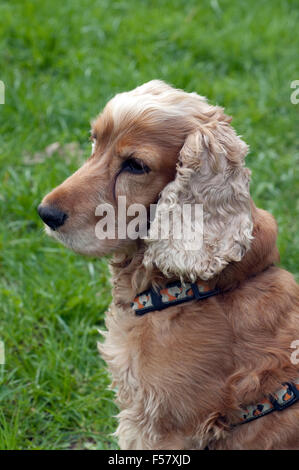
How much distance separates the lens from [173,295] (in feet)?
8.92

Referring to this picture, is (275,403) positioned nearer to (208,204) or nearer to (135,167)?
(208,204)

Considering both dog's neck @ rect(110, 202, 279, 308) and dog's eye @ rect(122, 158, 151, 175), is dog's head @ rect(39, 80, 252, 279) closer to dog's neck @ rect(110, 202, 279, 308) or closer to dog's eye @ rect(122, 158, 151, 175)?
dog's eye @ rect(122, 158, 151, 175)

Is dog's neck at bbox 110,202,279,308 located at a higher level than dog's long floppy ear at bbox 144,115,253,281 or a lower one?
lower

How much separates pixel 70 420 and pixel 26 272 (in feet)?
3.80

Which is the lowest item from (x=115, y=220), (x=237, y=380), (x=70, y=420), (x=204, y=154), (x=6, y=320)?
(x=70, y=420)

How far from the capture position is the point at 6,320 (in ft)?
12.6

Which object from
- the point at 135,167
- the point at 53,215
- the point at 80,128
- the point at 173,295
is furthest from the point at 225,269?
the point at 80,128

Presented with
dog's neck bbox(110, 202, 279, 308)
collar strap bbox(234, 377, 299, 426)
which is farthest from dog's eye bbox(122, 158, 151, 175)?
collar strap bbox(234, 377, 299, 426)

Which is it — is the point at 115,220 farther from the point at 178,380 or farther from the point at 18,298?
the point at 18,298

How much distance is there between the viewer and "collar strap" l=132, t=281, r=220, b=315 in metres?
2.68

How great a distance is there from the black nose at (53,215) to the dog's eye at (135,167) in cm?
36

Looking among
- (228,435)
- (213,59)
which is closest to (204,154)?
(228,435)

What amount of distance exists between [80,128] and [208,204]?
2976 mm

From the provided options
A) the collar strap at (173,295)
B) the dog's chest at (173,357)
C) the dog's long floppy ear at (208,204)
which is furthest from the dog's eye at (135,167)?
the dog's chest at (173,357)
